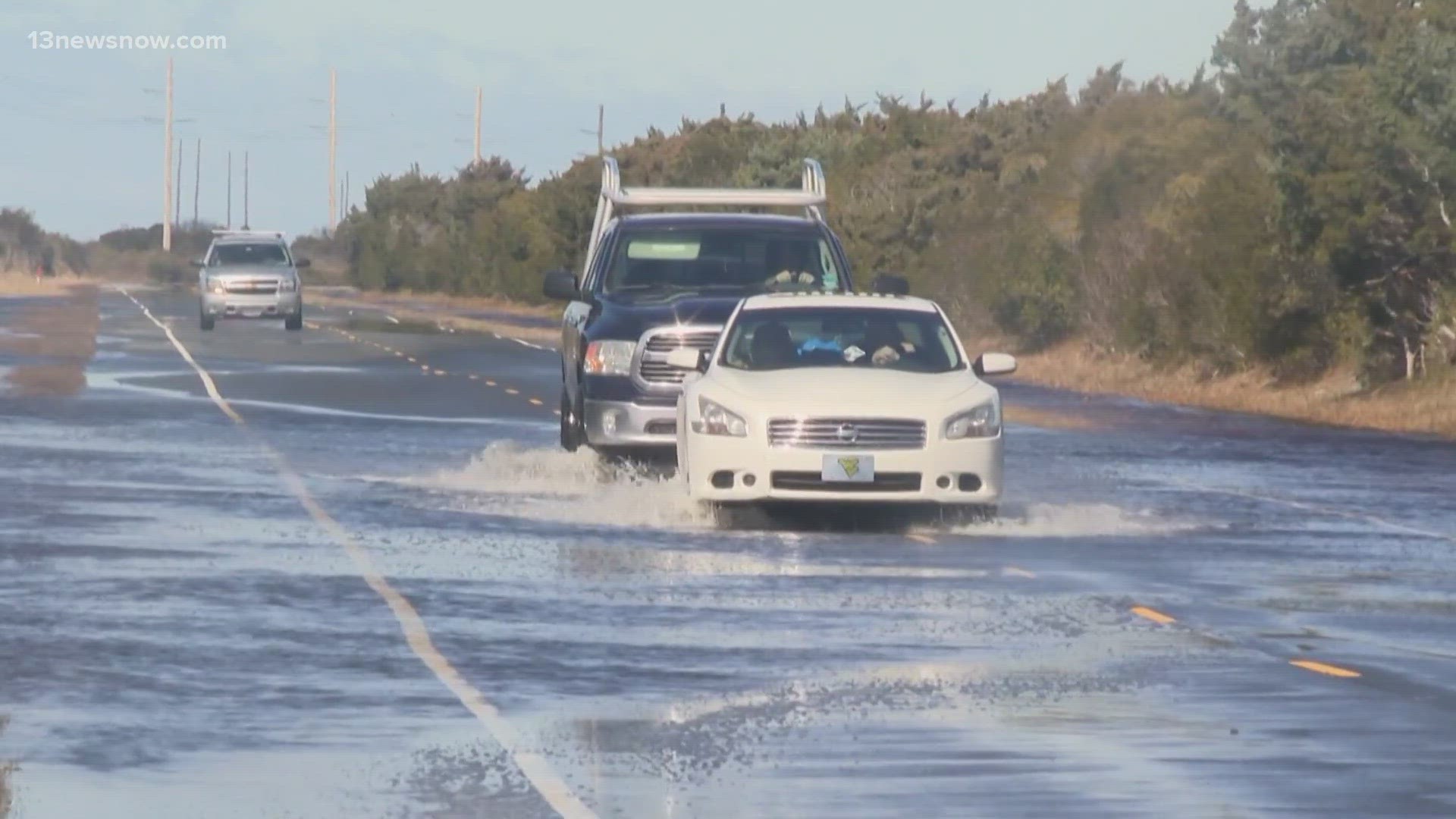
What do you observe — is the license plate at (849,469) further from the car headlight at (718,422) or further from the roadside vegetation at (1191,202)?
the roadside vegetation at (1191,202)

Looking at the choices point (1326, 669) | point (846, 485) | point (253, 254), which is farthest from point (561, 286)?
point (253, 254)

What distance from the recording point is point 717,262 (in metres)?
24.8

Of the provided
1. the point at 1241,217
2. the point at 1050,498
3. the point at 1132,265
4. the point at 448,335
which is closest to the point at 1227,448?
the point at 1050,498

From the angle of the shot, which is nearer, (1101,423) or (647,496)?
(647,496)

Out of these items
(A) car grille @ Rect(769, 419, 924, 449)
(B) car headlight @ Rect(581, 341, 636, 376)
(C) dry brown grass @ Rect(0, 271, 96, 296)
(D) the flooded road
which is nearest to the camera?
(D) the flooded road

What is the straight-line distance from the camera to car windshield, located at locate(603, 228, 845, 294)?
80.8 ft

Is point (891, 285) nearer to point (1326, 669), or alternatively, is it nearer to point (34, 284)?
point (1326, 669)

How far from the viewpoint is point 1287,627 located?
560 inches

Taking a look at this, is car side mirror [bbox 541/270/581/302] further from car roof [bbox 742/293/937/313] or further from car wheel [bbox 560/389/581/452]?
car roof [bbox 742/293/937/313]

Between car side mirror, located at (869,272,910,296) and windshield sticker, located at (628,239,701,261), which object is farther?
windshield sticker, located at (628,239,701,261)

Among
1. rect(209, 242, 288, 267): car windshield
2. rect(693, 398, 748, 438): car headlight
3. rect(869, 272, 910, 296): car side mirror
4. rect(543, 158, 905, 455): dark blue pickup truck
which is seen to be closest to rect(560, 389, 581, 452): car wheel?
rect(543, 158, 905, 455): dark blue pickup truck

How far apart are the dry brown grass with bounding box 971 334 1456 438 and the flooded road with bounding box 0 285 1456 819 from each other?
7091mm

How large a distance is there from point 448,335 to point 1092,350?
16393 mm

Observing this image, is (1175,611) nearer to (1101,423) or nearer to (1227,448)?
(1227,448)
